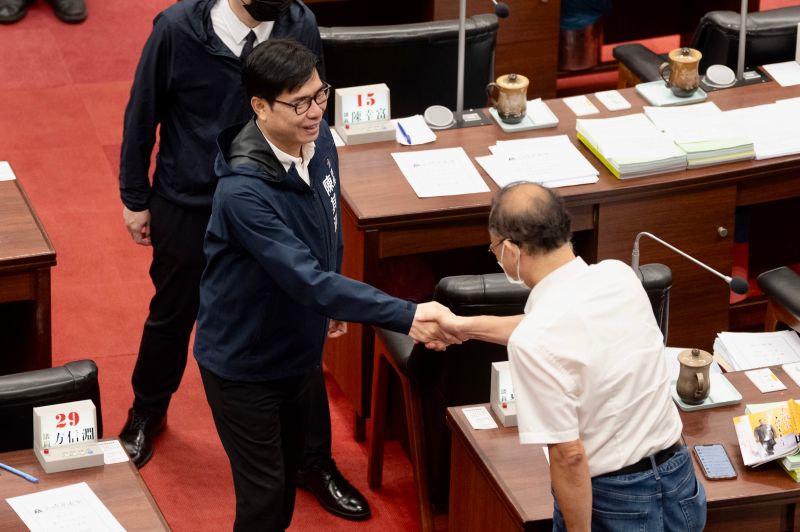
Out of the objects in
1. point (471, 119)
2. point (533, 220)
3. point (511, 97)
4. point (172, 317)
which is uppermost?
point (533, 220)

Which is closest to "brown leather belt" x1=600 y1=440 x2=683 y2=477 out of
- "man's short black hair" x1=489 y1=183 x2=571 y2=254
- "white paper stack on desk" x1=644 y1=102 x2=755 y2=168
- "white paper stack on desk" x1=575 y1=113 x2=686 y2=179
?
"man's short black hair" x1=489 y1=183 x2=571 y2=254

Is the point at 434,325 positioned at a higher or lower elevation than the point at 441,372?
higher

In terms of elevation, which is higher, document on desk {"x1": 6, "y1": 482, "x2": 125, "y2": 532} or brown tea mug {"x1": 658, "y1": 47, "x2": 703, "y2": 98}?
brown tea mug {"x1": 658, "y1": 47, "x2": 703, "y2": 98}

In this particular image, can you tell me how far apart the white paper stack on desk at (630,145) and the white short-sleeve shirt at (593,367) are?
5.17 feet

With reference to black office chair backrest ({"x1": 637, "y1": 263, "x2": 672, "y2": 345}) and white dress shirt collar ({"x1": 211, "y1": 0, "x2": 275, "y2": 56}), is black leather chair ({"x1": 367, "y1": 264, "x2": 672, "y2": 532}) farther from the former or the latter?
white dress shirt collar ({"x1": 211, "y1": 0, "x2": 275, "y2": 56})

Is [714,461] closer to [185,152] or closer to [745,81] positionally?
[185,152]

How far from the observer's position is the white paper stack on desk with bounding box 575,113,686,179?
434 cm

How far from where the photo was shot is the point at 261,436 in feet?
11.1

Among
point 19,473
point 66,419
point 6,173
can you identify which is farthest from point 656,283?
point 6,173

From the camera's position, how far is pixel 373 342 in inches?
171

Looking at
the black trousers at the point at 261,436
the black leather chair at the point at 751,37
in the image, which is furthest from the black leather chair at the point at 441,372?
the black leather chair at the point at 751,37

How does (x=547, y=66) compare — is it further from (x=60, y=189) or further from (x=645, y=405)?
(x=645, y=405)

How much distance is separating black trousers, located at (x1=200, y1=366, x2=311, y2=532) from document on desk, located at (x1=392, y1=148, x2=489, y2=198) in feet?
3.33

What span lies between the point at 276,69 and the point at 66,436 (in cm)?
96
